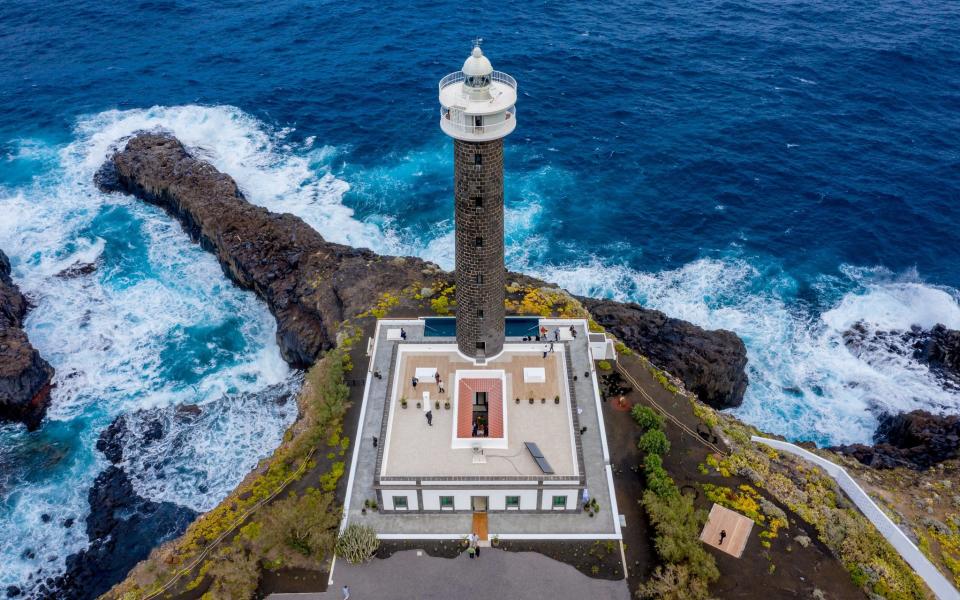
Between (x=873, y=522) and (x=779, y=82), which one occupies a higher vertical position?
(x=779, y=82)

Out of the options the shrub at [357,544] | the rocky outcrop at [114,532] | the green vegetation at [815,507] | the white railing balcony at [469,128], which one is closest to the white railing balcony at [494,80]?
the white railing balcony at [469,128]

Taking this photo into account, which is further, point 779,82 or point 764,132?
point 779,82

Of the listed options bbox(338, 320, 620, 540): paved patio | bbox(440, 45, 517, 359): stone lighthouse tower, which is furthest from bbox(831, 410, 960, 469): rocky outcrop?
bbox(440, 45, 517, 359): stone lighthouse tower

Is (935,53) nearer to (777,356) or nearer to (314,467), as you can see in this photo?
(777,356)

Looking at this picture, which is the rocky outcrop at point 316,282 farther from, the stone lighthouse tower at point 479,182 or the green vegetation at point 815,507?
the stone lighthouse tower at point 479,182

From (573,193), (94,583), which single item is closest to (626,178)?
(573,193)
